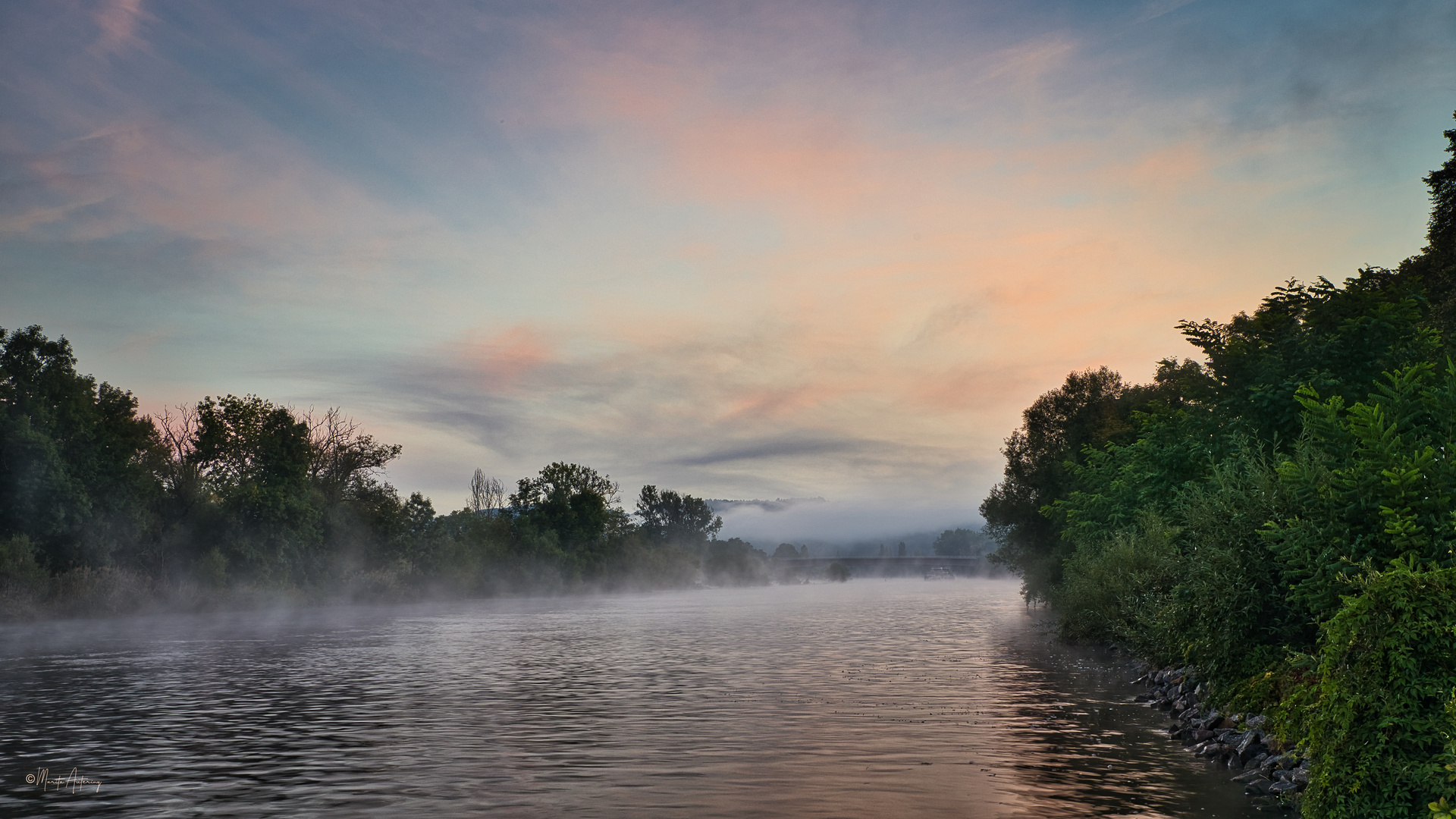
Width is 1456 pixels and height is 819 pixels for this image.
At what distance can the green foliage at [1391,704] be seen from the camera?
1266 centimetres

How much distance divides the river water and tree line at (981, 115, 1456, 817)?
10.2ft

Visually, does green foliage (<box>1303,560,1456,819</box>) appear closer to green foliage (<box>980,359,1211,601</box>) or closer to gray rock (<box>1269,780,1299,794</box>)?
gray rock (<box>1269,780,1299,794</box>)

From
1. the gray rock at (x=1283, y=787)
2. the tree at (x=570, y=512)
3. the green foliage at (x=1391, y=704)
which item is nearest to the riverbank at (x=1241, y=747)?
the gray rock at (x=1283, y=787)

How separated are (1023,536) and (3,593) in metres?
87.7

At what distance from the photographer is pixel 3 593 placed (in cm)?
7344

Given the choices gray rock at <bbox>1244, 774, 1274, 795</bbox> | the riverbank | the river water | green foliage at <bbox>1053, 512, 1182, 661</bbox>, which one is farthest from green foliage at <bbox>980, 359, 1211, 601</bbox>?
gray rock at <bbox>1244, 774, 1274, 795</bbox>

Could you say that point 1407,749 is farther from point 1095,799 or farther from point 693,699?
point 693,699

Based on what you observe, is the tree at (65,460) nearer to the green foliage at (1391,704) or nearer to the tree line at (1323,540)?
the tree line at (1323,540)

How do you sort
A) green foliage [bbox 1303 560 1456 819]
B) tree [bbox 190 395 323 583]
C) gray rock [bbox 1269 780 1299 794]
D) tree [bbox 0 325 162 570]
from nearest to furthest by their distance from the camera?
green foliage [bbox 1303 560 1456 819] < gray rock [bbox 1269 780 1299 794] < tree [bbox 0 325 162 570] < tree [bbox 190 395 323 583]

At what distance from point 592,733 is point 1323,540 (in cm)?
1773

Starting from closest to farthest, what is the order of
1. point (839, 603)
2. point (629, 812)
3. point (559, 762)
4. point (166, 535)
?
point (629, 812) < point (559, 762) < point (166, 535) < point (839, 603)

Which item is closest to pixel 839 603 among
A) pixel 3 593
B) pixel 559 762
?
pixel 3 593

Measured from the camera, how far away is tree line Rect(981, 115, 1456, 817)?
43.2 feet

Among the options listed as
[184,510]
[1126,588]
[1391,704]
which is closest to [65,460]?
[184,510]
